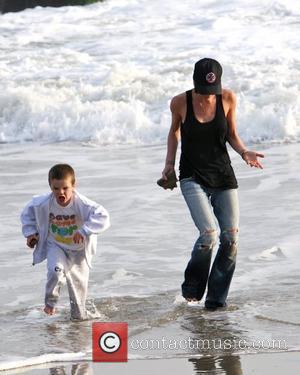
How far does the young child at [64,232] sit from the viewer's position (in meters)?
6.81

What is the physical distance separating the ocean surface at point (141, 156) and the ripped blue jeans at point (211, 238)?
0.13 meters

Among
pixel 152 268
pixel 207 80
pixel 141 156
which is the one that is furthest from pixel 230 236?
pixel 141 156

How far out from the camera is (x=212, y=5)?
2598cm

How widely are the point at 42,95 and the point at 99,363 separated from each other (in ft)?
42.1

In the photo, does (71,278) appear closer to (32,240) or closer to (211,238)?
(32,240)

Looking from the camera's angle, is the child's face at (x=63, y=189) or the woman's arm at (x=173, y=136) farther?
the woman's arm at (x=173, y=136)

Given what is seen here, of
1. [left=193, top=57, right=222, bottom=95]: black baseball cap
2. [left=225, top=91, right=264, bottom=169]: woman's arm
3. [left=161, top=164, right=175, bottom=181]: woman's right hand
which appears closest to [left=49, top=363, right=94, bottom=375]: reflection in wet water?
[left=161, top=164, right=175, bottom=181]: woman's right hand

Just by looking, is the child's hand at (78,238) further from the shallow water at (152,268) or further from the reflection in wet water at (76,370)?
the reflection in wet water at (76,370)

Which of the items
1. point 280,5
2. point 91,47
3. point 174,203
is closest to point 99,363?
point 174,203

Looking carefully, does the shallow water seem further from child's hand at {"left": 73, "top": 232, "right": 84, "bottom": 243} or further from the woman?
child's hand at {"left": 73, "top": 232, "right": 84, "bottom": 243}

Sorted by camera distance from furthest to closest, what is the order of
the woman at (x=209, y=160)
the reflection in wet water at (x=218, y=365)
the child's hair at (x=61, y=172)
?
the woman at (x=209, y=160)
the child's hair at (x=61, y=172)
the reflection in wet water at (x=218, y=365)

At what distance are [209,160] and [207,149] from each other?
67mm

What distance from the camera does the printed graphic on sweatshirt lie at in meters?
6.96

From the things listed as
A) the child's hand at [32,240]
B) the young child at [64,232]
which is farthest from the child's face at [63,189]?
the child's hand at [32,240]
